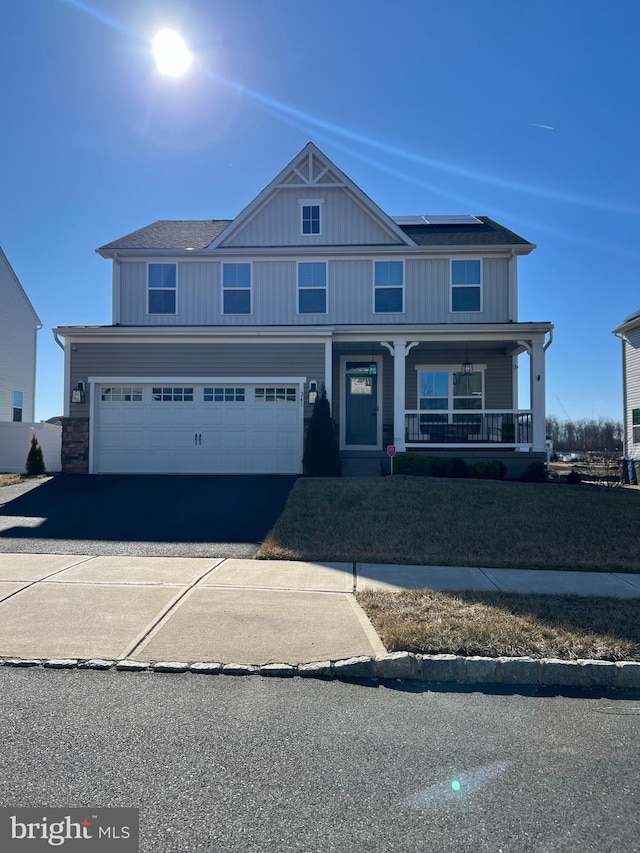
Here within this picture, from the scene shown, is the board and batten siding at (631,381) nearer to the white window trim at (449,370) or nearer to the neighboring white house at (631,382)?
the neighboring white house at (631,382)

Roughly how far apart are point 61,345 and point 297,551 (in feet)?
34.8

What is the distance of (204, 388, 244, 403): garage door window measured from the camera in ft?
48.7

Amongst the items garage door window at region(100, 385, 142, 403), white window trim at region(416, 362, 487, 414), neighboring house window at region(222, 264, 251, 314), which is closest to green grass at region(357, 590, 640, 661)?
garage door window at region(100, 385, 142, 403)

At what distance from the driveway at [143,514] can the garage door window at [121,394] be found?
2.14 meters

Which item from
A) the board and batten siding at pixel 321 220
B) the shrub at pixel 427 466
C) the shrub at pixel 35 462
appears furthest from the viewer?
the board and batten siding at pixel 321 220

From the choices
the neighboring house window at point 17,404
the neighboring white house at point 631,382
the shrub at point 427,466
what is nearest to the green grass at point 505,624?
the shrub at point 427,466

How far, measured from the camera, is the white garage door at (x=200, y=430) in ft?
47.9

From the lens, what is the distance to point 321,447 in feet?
45.4

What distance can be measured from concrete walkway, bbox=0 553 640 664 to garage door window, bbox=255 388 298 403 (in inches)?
302

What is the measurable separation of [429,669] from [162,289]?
15187mm

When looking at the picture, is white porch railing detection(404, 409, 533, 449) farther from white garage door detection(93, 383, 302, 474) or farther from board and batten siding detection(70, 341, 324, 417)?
white garage door detection(93, 383, 302, 474)

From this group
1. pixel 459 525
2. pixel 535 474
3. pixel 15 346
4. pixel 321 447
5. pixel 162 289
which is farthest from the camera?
pixel 15 346

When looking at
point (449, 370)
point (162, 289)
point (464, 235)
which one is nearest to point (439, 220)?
point (464, 235)

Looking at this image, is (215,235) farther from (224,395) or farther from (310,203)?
(224,395)
